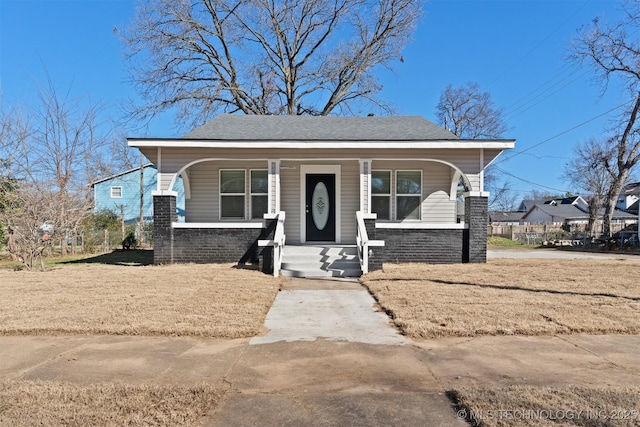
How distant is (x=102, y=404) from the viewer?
276 centimetres

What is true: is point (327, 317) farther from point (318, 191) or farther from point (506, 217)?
point (506, 217)

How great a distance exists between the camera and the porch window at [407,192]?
38.6ft

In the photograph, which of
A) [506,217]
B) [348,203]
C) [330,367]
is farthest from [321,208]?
[506,217]

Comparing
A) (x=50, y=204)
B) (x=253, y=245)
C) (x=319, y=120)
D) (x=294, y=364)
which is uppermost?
(x=319, y=120)

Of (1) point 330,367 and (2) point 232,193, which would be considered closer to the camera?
(1) point 330,367

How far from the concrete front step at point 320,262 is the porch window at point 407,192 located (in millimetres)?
→ 2251

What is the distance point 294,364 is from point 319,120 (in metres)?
10.9

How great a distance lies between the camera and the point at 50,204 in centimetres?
Answer: 991

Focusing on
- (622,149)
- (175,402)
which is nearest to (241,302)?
(175,402)

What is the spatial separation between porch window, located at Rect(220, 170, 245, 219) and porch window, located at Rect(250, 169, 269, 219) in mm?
292

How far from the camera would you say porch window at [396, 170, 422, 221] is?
11766mm

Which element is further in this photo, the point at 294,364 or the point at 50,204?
the point at 50,204

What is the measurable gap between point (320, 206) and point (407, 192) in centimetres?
261

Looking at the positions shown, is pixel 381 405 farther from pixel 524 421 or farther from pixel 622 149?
pixel 622 149
